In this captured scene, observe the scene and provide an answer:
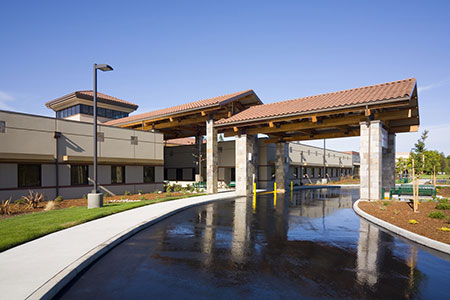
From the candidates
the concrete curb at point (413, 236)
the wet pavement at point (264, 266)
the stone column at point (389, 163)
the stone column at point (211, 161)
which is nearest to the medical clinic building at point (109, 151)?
the stone column at point (211, 161)

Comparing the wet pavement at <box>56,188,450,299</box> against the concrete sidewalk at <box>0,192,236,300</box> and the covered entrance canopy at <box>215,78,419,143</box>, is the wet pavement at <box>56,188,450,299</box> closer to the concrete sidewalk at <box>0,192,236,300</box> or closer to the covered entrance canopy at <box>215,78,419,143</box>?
the concrete sidewalk at <box>0,192,236,300</box>

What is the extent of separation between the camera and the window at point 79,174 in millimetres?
20812

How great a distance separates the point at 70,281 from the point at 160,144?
21.5 m

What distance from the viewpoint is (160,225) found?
1166 centimetres

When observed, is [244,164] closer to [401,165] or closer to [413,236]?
[413,236]

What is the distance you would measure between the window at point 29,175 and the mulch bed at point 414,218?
19.9m

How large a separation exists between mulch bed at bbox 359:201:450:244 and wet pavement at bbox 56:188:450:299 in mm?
1015

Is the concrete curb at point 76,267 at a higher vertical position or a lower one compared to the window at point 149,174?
lower

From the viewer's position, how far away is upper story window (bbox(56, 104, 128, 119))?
3317 cm

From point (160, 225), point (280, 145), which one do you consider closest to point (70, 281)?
point (160, 225)

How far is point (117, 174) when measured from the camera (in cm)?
2372

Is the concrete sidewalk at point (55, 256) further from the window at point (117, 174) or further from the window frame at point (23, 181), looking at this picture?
the window at point (117, 174)

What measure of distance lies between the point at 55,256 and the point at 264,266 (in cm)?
499

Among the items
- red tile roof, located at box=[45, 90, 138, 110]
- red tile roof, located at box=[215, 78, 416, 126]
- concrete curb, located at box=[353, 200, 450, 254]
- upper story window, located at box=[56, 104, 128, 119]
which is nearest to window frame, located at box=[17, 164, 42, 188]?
red tile roof, located at box=[215, 78, 416, 126]
